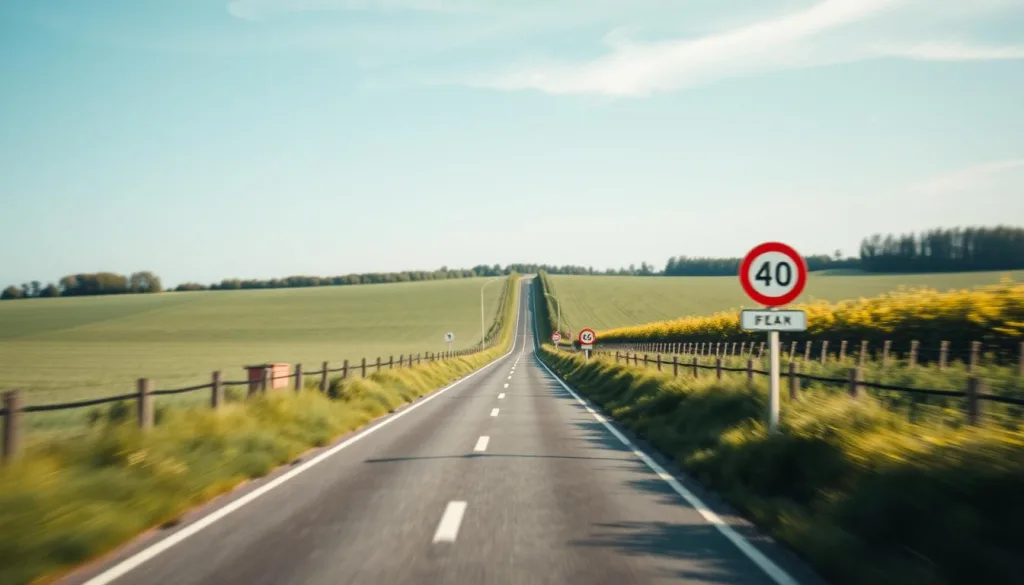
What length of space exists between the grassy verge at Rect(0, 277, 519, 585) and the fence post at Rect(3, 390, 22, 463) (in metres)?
0.16

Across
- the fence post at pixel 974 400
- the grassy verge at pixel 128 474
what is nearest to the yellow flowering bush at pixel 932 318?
the fence post at pixel 974 400

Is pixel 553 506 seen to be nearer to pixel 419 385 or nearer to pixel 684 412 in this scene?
pixel 684 412

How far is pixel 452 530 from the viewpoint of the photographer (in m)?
6.71

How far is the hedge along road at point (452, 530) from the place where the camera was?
5.41 meters

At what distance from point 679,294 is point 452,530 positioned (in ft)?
393

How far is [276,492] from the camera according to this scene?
857cm

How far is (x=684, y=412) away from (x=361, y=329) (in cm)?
8731

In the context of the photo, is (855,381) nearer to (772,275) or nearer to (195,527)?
(772,275)

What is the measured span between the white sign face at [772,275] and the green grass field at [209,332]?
25.4m

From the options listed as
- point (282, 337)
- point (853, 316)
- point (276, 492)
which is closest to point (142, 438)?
point (276, 492)

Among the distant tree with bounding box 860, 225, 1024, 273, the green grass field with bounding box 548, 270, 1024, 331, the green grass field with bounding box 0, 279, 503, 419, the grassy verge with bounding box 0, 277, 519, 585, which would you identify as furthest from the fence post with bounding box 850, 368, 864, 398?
the distant tree with bounding box 860, 225, 1024, 273

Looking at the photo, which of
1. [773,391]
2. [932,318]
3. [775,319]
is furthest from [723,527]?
[932,318]

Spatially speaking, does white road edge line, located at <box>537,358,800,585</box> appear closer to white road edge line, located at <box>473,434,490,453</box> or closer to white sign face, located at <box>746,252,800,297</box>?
white road edge line, located at <box>473,434,490,453</box>

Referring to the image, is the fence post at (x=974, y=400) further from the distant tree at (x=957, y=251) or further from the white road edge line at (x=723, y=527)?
the distant tree at (x=957, y=251)
